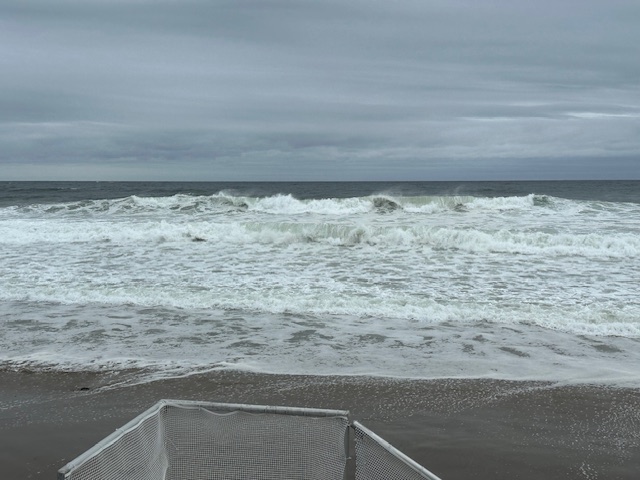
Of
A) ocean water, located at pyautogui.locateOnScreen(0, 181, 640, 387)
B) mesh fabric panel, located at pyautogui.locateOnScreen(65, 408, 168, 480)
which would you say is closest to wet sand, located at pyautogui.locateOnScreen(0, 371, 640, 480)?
ocean water, located at pyautogui.locateOnScreen(0, 181, 640, 387)

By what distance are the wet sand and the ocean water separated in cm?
44

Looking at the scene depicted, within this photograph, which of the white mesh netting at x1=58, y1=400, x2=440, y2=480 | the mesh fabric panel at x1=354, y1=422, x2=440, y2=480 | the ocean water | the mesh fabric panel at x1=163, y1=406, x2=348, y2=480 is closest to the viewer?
the mesh fabric panel at x1=354, y1=422, x2=440, y2=480

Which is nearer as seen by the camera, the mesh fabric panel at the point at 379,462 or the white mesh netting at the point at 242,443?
the mesh fabric panel at the point at 379,462

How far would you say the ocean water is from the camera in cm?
769

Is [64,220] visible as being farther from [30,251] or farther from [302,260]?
[302,260]

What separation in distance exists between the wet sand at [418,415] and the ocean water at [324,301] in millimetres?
443

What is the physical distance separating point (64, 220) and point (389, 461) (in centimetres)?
2803

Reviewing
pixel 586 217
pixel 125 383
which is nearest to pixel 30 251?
pixel 125 383

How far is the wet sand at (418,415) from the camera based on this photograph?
4934mm

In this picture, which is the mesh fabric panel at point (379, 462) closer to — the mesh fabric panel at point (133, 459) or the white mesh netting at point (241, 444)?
the white mesh netting at point (241, 444)

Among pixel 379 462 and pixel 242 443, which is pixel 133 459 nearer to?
pixel 242 443

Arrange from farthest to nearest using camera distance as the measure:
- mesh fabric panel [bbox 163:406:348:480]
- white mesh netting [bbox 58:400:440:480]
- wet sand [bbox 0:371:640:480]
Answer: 1. wet sand [bbox 0:371:640:480]
2. mesh fabric panel [bbox 163:406:348:480]
3. white mesh netting [bbox 58:400:440:480]

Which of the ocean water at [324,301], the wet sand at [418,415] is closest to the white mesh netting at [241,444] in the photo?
the wet sand at [418,415]

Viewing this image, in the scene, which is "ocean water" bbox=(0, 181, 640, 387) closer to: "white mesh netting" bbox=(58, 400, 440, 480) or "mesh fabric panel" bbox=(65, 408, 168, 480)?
"white mesh netting" bbox=(58, 400, 440, 480)
